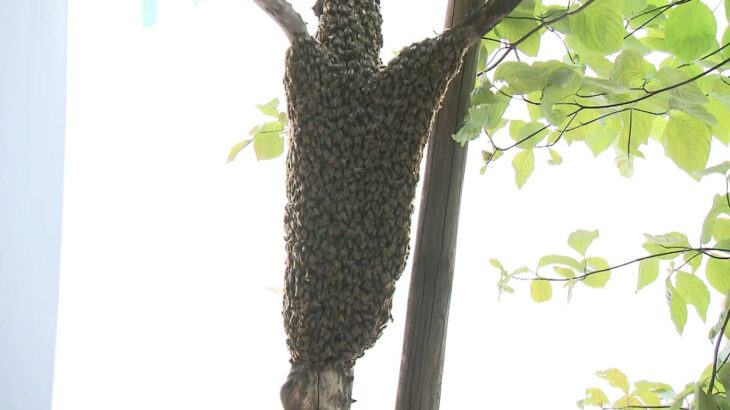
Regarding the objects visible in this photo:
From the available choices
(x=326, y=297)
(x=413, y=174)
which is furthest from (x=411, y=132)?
(x=326, y=297)

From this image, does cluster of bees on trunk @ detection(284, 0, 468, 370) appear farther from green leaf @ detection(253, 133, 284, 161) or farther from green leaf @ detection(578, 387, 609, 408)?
green leaf @ detection(578, 387, 609, 408)

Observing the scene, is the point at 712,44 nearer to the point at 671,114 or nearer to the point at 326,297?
the point at 671,114

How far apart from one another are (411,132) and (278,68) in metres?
1.40

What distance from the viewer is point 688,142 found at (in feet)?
1.92

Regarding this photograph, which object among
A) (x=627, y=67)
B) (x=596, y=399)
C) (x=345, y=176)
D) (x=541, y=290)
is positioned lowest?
(x=596, y=399)

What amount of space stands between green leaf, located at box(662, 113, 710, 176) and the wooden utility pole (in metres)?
0.20

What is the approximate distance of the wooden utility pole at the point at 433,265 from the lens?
718mm

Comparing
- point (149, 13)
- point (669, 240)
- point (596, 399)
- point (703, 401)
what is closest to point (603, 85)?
point (669, 240)

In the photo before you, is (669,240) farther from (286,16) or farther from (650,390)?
(286,16)

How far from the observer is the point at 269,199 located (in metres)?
1.98

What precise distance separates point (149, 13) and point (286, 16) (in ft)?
5.26

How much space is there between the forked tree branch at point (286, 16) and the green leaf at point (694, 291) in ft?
1.29

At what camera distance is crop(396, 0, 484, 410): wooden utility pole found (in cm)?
72

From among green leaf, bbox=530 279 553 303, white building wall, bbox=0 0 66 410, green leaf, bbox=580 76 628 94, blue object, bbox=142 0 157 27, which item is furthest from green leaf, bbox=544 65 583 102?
blue object, bbox=142 0 157 27
